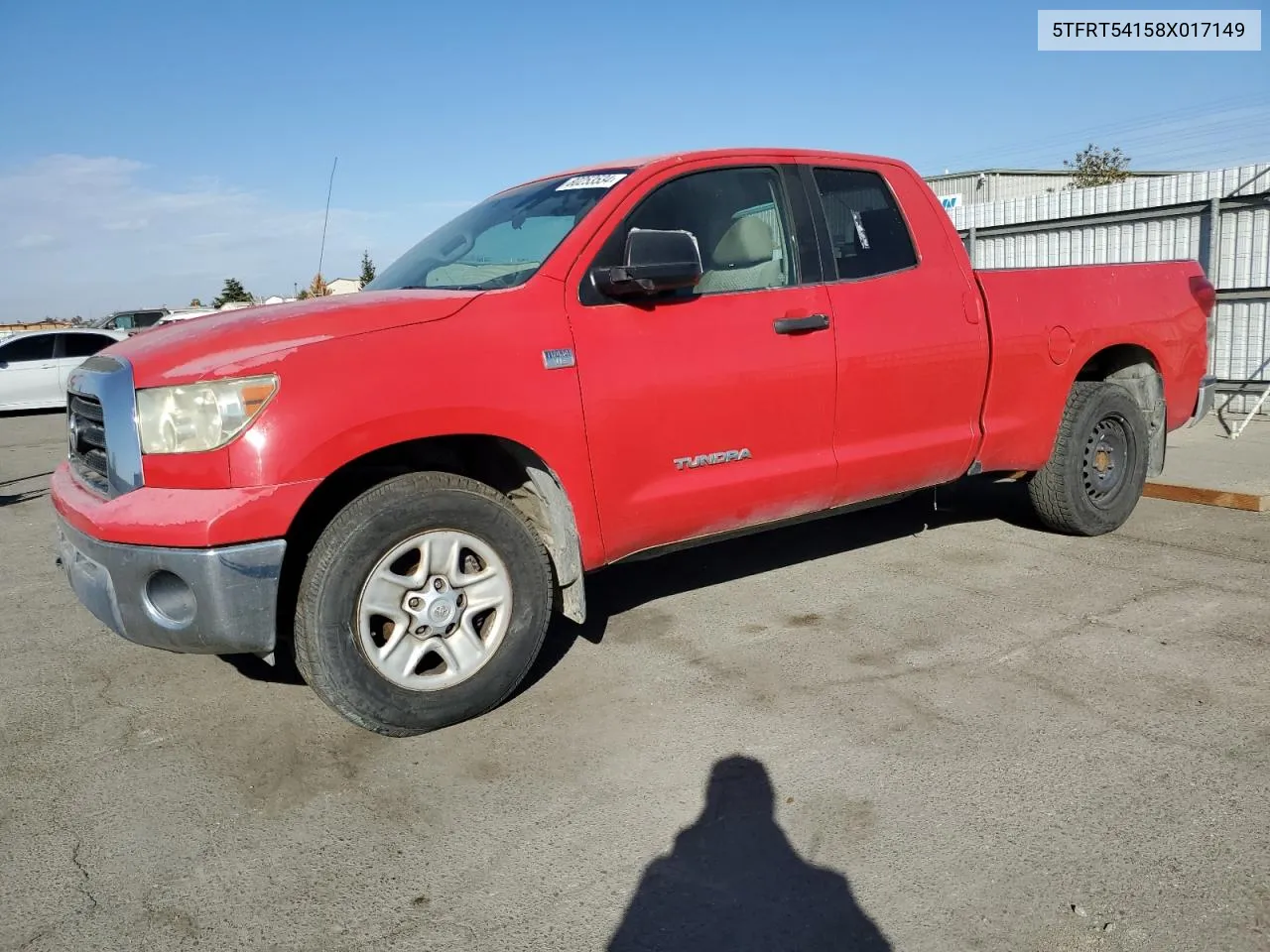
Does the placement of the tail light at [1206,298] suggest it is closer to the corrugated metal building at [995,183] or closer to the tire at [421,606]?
the tire at [421,606]

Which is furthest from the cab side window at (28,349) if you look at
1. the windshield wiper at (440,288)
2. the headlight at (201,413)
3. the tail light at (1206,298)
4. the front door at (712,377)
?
Result: the tail light at (1206,298)

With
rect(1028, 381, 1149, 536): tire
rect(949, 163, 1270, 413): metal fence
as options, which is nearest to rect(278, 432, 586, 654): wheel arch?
rect(1028, 381, 1149, 536): tire

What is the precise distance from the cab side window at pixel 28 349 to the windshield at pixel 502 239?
15.6m

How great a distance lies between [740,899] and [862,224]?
310 centimetres

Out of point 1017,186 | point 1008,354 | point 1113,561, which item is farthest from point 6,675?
point 1017,186

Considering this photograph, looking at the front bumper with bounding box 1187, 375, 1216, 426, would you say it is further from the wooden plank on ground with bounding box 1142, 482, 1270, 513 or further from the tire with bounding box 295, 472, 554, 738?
the tire with bounding box 295, 472, 554, 738

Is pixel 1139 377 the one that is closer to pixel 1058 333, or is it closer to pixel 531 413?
pixel 1058 333

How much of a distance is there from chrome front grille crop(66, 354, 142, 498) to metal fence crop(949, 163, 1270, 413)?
7.80 m

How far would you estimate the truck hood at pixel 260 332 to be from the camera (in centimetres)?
311

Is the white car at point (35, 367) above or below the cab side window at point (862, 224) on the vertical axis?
below

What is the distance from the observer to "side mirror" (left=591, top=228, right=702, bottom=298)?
359 centimetres

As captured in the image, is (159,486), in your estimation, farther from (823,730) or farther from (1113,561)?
(1113,561)

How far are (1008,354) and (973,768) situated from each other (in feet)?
7.90

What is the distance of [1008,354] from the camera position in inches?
189
